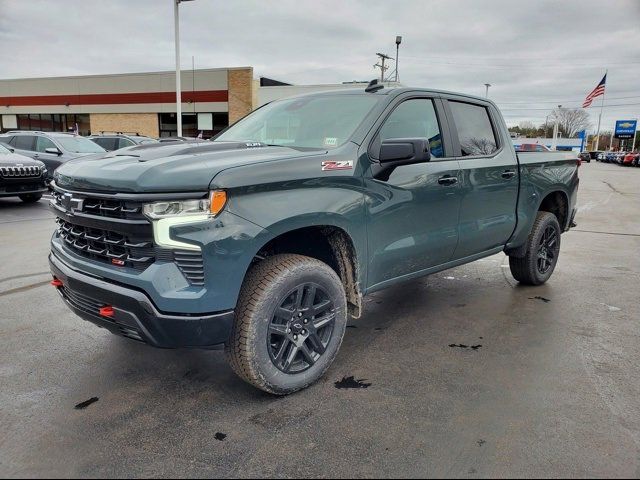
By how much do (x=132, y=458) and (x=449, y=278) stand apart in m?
4.39

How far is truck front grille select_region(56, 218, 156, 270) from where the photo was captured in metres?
2.73


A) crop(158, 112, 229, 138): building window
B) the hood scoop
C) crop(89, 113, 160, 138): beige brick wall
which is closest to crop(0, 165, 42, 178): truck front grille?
the hood scoop

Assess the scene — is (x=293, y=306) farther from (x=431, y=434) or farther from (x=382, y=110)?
(x=382, y=110)

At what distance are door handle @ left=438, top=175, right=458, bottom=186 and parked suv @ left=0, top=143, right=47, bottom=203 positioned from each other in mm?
10096

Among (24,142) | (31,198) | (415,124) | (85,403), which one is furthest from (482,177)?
(24,142)

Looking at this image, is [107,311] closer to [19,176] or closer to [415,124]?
[415,124]

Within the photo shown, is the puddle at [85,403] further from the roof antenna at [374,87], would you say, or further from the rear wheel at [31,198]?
the rear wheel at [31,198]

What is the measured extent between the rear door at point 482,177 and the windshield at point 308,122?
1.02 metres

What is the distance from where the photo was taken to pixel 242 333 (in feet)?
9.41

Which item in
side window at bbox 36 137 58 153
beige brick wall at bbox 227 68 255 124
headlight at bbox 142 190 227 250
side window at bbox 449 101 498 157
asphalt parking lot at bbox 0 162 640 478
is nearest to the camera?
asphalt parking lot at bbox 0 162 640 478

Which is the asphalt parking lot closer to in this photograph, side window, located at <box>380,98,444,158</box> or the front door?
the front door

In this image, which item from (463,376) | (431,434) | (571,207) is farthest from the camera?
(571,207)

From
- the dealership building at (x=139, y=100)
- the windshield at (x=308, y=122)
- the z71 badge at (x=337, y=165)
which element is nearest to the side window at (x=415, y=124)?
the windshield at (x=308, y=122)

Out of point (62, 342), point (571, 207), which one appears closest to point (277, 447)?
point (62, 342)
